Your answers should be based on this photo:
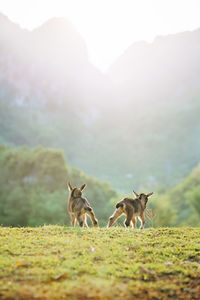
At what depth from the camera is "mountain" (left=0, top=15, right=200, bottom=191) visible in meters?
121

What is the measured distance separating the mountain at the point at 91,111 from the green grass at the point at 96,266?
3637 inches

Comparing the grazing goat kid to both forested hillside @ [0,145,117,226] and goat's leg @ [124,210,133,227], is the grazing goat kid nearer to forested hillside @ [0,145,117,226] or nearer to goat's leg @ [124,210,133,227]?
goat's leg @ [124,210,133,227]

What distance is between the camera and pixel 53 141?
126250 millimetres

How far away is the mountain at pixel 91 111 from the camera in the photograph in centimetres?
12149

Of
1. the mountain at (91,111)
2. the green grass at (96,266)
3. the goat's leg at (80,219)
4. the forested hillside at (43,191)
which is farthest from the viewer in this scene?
the mountain at (91,111)

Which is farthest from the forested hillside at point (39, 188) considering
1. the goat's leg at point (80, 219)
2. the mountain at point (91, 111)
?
the mountain at point (91, 111)

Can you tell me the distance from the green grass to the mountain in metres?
92.4

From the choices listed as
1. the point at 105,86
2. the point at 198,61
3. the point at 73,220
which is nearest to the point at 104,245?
the point at 73,220

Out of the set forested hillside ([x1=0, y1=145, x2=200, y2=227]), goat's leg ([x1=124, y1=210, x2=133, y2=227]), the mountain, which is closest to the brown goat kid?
goat's leg ([x1=124, y1=210, x2=133, y2=227])

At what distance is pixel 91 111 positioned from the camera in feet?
566

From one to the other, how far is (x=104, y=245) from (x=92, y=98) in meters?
172

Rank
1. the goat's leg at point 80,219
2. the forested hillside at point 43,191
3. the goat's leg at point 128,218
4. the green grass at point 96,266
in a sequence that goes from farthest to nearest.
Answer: the forested hillside at point 43,191
the goat's leg at point 128,218
the goat's leg at point 80,219
the green grass at point 96,266

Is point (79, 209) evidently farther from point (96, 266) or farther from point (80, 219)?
point (96, 266)

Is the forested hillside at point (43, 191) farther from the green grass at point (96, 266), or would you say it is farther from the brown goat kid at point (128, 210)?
the green grass at point (96, 266)
